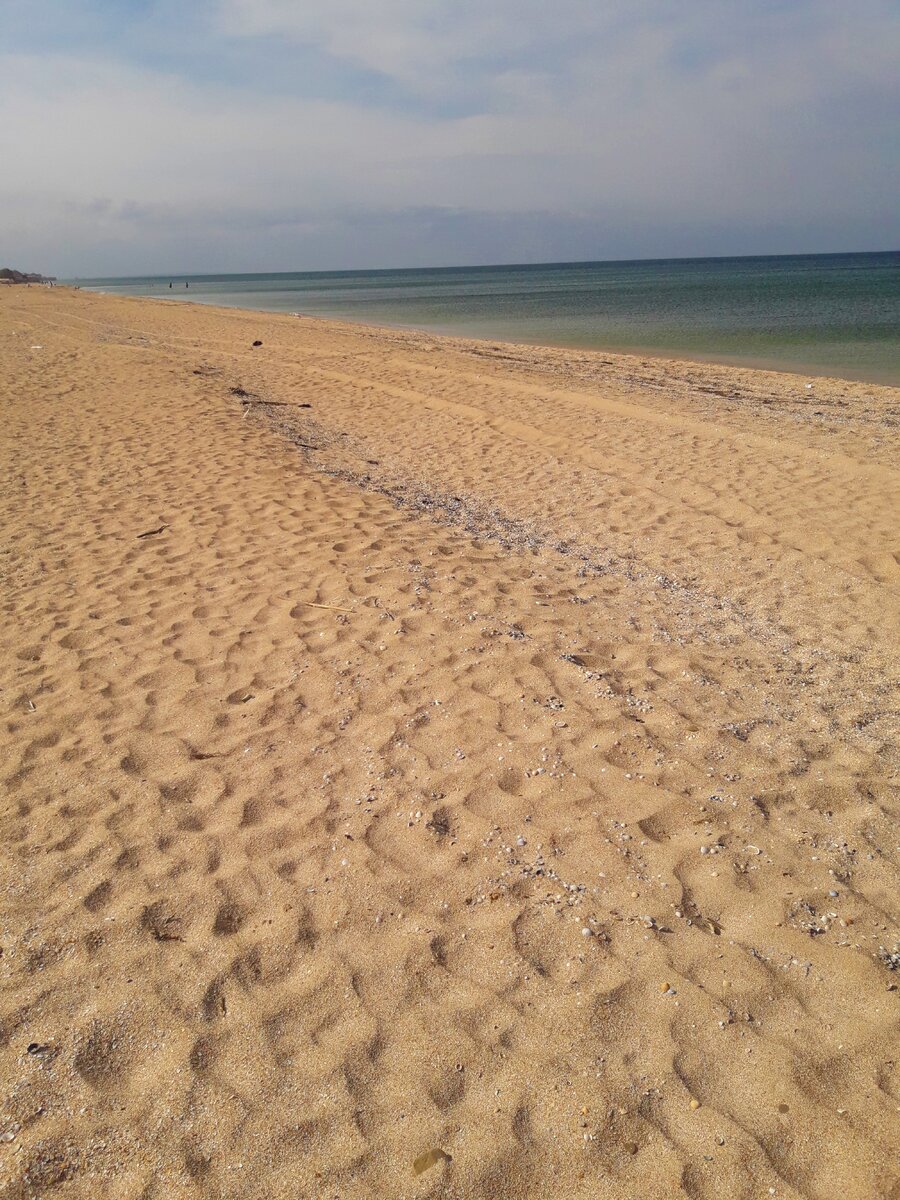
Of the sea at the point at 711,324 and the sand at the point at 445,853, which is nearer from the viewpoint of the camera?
the sand at the point at 445,853

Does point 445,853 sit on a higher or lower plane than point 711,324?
lower

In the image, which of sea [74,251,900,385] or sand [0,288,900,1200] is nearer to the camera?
sand [0,288,900,1200]

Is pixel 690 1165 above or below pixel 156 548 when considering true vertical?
below

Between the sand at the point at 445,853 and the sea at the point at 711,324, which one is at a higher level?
the sea at the point at 711,324

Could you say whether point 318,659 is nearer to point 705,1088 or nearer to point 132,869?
point 132,869

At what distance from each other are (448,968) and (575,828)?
0.74 metres

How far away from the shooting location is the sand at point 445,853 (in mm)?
1788

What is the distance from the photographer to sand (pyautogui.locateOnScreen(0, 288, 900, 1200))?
1788 mm

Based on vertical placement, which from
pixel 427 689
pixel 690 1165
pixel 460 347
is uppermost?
pixel 460 347

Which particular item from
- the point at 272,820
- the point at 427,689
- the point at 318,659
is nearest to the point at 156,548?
the point at 318,659

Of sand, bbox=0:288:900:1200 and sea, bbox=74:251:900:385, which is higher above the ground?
sea, bbox=74:251:900:385

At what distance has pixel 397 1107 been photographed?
6.01 ft

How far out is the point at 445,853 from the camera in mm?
2598

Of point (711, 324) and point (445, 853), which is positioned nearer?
point (445, 853)
